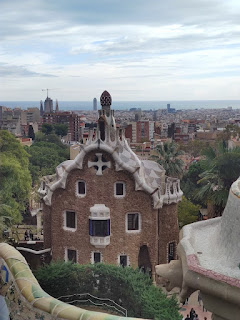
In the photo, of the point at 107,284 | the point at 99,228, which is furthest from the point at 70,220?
the point at 107,284

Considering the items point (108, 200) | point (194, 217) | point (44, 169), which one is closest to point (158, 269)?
point (108, 200)

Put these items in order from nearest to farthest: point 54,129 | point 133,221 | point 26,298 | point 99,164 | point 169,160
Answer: point 26,298 → point 99,164 → point 133,221 → point 169,160 → point 54,129

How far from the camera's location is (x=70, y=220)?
24672mm

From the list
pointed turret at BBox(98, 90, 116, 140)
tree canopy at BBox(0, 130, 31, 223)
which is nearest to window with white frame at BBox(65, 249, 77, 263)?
pointed turret at BBox(98, 90, 116, 140)

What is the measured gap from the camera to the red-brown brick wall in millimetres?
23609

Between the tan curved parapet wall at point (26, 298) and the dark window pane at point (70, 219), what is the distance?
417 inches

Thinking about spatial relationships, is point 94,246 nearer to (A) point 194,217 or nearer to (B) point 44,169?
(A) point 194,217

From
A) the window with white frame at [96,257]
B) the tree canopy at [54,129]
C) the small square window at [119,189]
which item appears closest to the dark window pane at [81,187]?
the small square window at [119,189]

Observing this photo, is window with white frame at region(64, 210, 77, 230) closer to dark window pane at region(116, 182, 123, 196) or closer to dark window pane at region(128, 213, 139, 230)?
dark window pane at region(116, 182, 123, 196)

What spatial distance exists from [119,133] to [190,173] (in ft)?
83.3

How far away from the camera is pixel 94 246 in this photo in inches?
940

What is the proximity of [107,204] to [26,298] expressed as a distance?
11.7 m

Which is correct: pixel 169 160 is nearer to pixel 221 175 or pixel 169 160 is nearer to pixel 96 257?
pixel 221 175

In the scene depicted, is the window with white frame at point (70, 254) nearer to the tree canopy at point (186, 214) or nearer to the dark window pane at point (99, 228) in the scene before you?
the dark window pane at point (99, 228)
